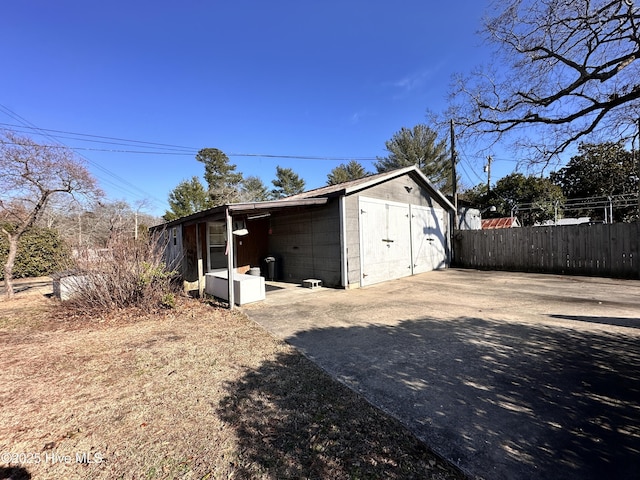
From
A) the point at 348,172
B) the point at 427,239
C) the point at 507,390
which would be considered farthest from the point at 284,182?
the point at 507,390

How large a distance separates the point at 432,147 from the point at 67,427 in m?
27.7

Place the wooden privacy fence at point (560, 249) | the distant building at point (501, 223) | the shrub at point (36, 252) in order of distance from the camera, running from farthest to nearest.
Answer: the distant building at point (501, 223)
the shrub at point (36, 252)
the wooden privacy fence at point (560, 249)

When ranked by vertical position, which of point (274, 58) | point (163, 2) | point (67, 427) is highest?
point (274, 58)

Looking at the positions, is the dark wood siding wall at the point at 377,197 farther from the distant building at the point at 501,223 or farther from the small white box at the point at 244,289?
the distant building at the point at 501,223

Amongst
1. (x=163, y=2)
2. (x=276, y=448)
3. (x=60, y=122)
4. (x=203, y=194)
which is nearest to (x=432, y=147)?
(x=203, y=194)

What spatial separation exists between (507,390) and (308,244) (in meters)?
7.44

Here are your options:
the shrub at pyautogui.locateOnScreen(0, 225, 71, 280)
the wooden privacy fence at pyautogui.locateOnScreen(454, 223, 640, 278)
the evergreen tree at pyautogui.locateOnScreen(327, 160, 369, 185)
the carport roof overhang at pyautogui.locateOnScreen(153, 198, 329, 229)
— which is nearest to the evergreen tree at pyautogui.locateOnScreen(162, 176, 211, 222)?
the shrub at pyautogui.locateOnScreen(0, 225, 71, 280)

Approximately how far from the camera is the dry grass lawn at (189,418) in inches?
76.2

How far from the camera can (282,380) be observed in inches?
123

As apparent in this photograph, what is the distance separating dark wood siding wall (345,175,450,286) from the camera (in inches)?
340

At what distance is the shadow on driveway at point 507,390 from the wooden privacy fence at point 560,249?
7.63 m

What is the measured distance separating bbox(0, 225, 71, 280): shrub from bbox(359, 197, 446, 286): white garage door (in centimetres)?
1397

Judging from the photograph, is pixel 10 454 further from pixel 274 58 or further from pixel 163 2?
pixel 274 58

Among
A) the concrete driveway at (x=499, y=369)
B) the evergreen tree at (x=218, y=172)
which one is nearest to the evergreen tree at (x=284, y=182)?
the evergreen tree at (x=218, y=172)
